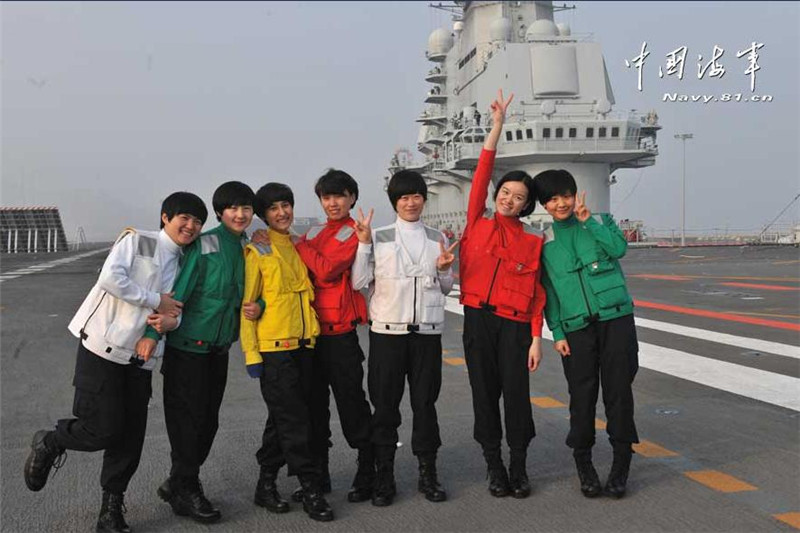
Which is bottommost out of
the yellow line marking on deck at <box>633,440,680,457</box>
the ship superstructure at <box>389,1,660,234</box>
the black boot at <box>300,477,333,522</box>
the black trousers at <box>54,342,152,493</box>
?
the yellow line marking on deck at <box>633,440,680,457</box>

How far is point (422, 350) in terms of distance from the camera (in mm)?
4000

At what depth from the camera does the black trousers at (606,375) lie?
13.1 ft

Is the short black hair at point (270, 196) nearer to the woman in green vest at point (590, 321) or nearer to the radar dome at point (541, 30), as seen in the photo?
the woman in green vest at point (590, 321)

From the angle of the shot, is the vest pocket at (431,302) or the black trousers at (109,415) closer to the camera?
the black trousers at (109,415)

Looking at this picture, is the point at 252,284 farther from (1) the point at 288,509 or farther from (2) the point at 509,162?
(2) the point at 509,162

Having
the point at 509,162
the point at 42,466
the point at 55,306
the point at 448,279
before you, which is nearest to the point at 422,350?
the point at 448,279

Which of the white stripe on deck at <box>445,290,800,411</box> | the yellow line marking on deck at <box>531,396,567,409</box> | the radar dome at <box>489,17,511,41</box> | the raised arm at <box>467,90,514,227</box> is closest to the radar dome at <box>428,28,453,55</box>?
the radar dome at <box>489,17,511,41</box>

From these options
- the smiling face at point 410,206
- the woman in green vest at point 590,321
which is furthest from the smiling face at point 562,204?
the smiling face at point 410,206

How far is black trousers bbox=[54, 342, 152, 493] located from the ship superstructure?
35.0 m

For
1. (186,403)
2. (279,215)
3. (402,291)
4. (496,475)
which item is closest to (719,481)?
(496,475)

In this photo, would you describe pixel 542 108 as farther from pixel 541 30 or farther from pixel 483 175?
pixel 483 175

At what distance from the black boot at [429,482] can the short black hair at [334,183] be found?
156cm

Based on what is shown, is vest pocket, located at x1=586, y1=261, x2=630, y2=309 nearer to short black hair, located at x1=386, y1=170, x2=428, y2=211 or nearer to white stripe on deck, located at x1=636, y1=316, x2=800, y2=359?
short black hair, located at x1=386, y1=170, x2=428, y2=211

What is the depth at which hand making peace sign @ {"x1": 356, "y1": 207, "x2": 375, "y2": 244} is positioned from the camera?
3848 mm
